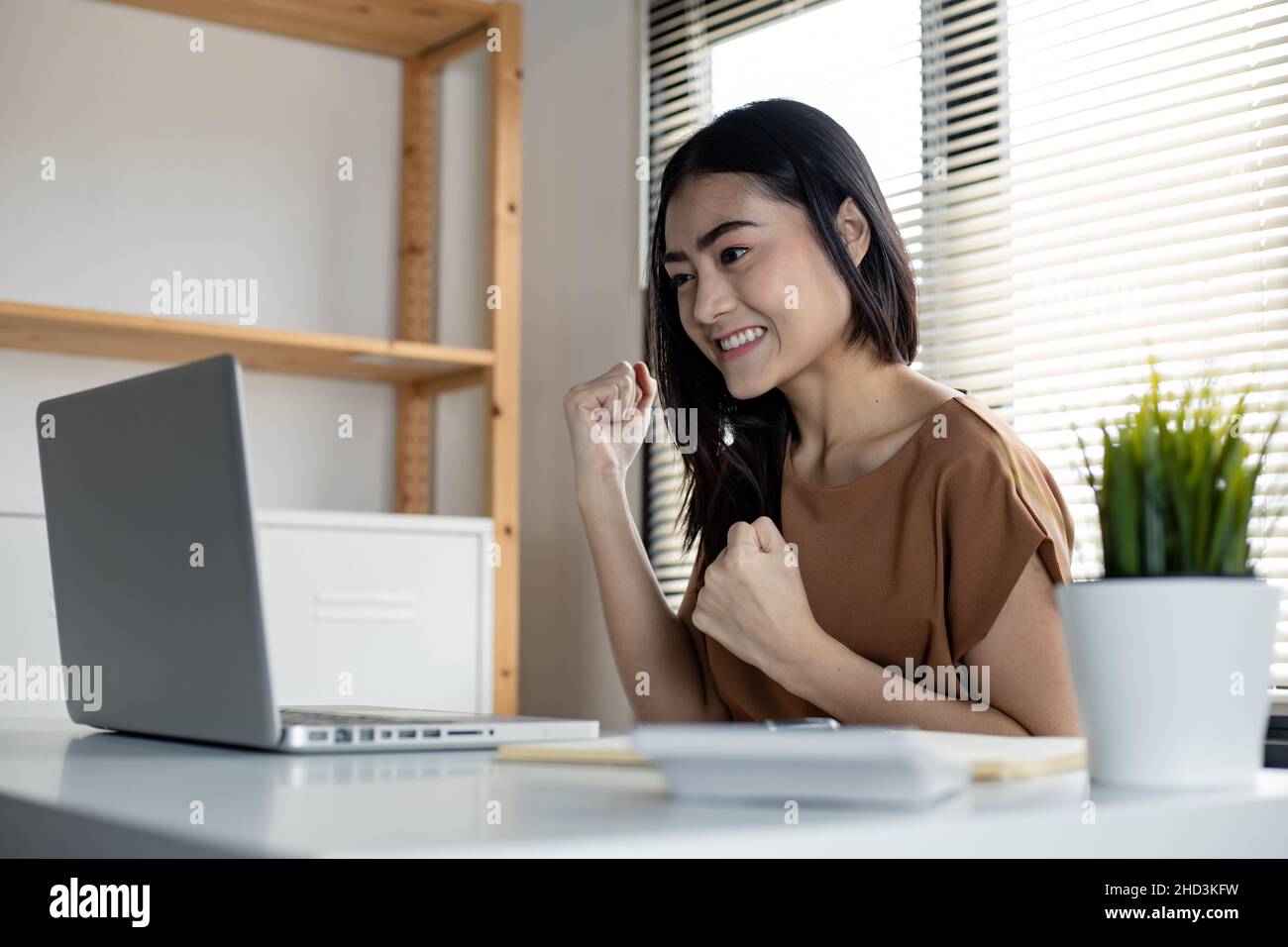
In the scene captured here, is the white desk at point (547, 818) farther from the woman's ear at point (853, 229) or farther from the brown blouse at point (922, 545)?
the woman's ear at point (853, 229)

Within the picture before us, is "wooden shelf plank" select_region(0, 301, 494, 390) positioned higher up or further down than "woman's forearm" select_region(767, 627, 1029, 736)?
higher up

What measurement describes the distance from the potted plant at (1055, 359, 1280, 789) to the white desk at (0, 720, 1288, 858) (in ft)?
0.07

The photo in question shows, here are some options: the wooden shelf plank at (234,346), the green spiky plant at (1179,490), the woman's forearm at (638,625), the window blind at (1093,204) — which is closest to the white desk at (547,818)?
the green spiky plant at (1179,490)

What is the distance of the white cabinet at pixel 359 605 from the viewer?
2217mm

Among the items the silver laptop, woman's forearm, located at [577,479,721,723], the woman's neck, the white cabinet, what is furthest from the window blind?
the silver laptop

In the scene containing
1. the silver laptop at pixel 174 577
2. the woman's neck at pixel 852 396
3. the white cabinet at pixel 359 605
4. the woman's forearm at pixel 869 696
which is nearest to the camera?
the silver laptop at pixel 174 577

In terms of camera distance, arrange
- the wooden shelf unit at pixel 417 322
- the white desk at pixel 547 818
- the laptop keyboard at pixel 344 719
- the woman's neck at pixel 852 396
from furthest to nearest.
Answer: the wooden shelf unit at pixel 417 322
the woman's neck at pixel 852 396
the laptop keyboard at pixel 344 719
the white desk at pixel 547 818

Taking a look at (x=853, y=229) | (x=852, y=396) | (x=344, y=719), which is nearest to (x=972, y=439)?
(x=852, y=396)

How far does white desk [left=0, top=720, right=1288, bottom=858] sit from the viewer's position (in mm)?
489

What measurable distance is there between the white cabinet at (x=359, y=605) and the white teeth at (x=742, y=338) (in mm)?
1030

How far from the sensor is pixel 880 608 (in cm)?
141

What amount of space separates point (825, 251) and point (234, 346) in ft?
4.48

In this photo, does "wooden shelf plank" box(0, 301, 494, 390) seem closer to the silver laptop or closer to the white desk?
the silver laptop

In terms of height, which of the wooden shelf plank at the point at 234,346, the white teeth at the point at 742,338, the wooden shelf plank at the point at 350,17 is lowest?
the white teeth at the point at 742,338
